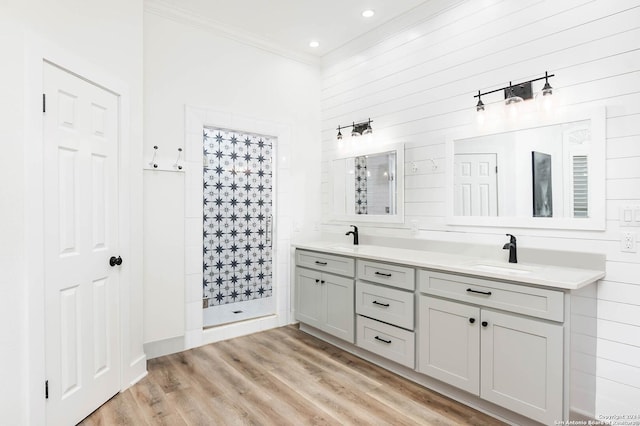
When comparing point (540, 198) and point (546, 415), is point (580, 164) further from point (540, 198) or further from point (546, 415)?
point (546, 415)

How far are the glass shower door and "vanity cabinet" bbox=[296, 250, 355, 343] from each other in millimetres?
521

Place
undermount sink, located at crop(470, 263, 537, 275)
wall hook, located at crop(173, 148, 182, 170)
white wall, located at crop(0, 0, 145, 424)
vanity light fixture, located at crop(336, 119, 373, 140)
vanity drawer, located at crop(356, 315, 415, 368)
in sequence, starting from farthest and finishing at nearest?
vanity light fixture, located at crop(336, 119, 373, 140) → wall hook, located at crop(173, 148, 182, 170) → vanity drawer, located at crop(356, 315, 415, 368) → undermount sink, located at crop(470, 263, 537, 275) → white wall, located at crop(0, 0, 145, 424)

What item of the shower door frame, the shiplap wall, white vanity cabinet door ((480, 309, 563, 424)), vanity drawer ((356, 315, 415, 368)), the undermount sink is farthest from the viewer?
the shower door frame

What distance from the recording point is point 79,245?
2.26m

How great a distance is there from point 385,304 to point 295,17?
2.75 m

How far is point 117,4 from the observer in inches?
103

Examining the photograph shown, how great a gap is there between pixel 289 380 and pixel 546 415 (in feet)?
5.51

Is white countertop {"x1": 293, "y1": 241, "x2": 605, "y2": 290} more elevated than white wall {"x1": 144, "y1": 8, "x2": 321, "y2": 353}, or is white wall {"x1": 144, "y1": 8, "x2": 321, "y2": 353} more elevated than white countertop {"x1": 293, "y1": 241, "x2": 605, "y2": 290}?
white wall {"x1": 144, "y1": 8, "x2": 321, "y2": 353}

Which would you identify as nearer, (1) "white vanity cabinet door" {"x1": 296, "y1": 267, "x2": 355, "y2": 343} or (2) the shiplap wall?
(2) the shiplap wall

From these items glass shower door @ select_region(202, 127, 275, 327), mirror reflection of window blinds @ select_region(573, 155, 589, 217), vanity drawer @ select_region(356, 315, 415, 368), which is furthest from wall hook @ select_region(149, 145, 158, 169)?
mirror reflection of window blinds @ select_region(573, 155, 589, 217)

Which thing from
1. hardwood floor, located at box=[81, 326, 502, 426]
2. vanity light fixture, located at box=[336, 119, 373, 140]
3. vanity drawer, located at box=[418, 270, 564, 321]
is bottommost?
hardwood floor, located at box=[81, 326, 502, 426]

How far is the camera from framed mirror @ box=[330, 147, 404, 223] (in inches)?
138

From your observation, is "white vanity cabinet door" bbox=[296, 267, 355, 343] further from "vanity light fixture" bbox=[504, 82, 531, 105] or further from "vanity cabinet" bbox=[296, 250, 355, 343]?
"vanity light fixture" bbox=[504, 82, 531, 105]

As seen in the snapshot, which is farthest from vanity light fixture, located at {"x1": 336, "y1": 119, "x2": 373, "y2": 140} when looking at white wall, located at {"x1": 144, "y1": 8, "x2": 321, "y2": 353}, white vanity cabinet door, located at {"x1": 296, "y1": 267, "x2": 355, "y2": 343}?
white vanity cabinet door, located at {"x1": 296, "y1": 267, "x2": 355, "y2": 343}
